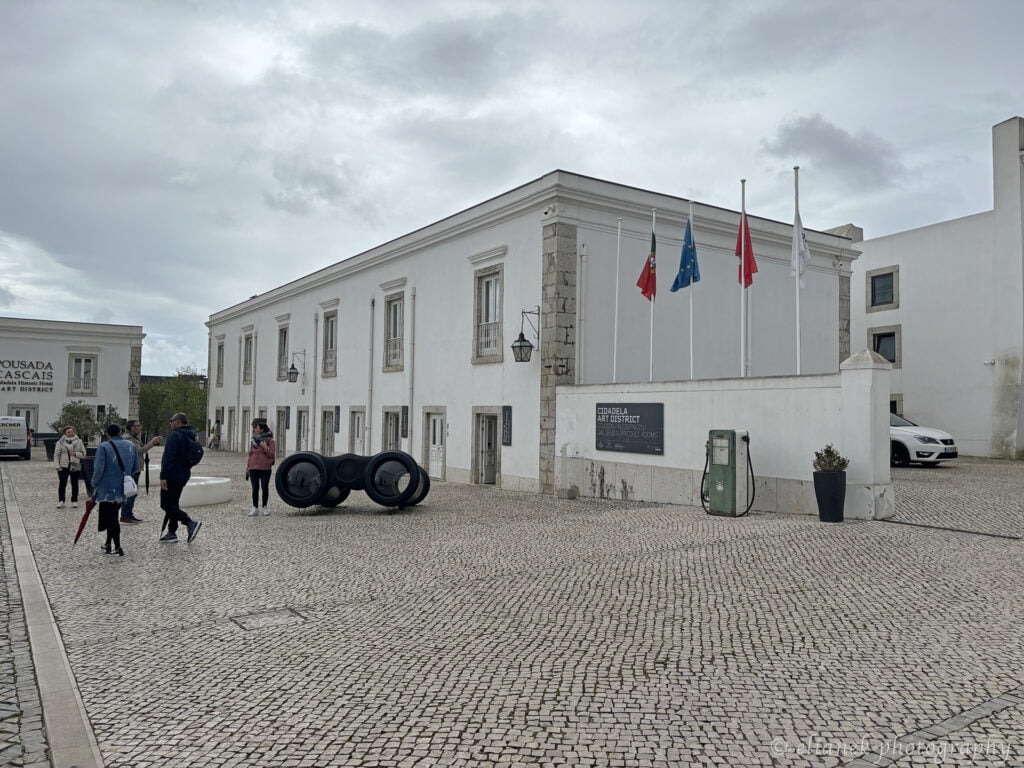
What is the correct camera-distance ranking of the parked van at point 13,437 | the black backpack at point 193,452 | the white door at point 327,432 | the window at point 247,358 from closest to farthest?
the black backpack at point 193,452 < the white door at point 327,432 < the parked van at point 13,437 < the window at point 247,358

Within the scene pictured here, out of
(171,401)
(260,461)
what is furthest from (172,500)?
(171,401)

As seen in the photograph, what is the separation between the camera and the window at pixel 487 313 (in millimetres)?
17500

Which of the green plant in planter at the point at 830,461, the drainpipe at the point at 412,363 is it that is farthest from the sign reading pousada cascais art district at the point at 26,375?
the green plant in planter at the point at 830,461

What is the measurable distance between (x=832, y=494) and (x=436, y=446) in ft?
37.1

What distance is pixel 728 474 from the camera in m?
11.2

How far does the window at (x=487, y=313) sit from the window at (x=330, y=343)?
8710mm

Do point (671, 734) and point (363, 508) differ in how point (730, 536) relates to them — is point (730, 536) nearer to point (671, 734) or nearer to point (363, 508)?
point (671, 734)

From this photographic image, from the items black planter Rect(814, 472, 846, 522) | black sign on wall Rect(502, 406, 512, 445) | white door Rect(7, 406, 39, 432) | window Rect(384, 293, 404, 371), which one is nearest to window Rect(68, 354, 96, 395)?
white door Rect(7, 406, 39, 432)

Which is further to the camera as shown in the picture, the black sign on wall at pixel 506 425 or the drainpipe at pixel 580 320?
the black sign on wall at pixel 506 425

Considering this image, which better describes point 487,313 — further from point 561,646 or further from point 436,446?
point 561,646

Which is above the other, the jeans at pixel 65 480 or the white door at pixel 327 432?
the white door at pixel 327 432

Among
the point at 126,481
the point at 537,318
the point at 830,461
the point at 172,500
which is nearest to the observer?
the point at 126,481

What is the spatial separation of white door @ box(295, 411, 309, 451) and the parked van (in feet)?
36.6

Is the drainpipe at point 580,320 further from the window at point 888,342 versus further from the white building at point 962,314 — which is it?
the window at point 888,342
